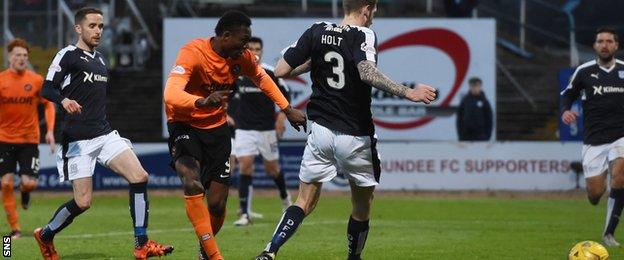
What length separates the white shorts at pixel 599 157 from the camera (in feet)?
55.3

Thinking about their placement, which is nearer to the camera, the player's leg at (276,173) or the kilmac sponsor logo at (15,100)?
the kilmac sponsor logo at (15,100)

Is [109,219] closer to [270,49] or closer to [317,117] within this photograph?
[317,117]

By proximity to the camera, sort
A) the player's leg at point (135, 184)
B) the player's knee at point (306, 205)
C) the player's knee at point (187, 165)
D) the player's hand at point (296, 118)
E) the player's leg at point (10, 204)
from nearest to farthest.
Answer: the player's knee at point (306, 205) → the player's hand at point (296, 118) → the player's knee at point (187, 165) → the player's leg at point (135, 184) → the player's leg at point (10, 204)

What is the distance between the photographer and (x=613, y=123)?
16.9 metres

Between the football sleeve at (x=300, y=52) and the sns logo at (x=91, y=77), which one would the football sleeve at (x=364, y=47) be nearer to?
the football sleeve at (x=300, y=52)

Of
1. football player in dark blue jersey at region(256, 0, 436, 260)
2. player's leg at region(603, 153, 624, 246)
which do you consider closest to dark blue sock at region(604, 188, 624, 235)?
player's leg at region(603, 153, 624, 246)

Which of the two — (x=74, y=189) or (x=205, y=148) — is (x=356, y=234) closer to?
(x=205, y=148)

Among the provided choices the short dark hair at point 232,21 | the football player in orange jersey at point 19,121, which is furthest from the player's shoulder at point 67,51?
the football player in orange jersey at point 19,121

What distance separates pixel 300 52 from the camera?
38.4 ft

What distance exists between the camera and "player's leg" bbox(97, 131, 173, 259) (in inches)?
504

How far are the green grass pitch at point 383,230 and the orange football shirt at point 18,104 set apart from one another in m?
1.35

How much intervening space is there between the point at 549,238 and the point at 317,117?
6.39 m

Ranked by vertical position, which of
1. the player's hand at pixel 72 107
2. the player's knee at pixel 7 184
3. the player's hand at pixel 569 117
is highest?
the player's hand at pixel 72 107

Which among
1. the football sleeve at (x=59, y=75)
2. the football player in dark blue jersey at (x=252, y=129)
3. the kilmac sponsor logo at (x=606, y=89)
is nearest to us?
the football sleeve at (x=59, y=75)
